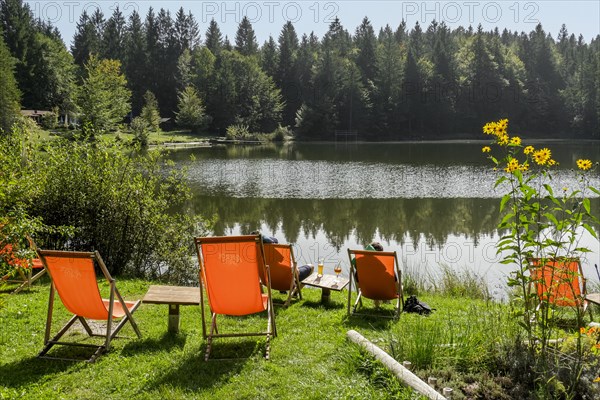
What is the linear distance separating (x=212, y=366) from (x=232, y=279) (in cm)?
93

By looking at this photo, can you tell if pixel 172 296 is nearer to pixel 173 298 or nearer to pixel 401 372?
pixel 173 298

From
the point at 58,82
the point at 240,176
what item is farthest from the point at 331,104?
the point at 240,176

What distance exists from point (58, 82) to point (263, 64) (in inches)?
1350

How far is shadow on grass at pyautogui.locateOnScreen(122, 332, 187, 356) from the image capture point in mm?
5516

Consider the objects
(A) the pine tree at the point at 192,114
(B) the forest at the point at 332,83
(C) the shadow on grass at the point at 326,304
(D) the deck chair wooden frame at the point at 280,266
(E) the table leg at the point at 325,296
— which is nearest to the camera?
(C) the shadow on grass at the point at 326,304

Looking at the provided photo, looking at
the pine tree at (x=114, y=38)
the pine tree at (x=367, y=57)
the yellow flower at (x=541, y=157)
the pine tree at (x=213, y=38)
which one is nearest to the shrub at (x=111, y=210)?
the yellow flower at (x=541, y=157)

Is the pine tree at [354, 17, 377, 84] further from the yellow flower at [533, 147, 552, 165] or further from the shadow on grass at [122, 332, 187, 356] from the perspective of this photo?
the yellow flower at [533, 147, 552, 165]

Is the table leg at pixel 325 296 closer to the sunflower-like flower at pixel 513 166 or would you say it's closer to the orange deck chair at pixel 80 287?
the orange deck chair at pixel 80 287

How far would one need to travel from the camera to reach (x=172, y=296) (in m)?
5.95

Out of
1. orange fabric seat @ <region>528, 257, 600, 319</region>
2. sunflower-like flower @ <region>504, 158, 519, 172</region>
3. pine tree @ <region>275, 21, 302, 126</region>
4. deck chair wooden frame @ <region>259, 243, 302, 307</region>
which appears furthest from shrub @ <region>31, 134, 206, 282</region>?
pine tree @ <region>275, 21, 302, 126</region>

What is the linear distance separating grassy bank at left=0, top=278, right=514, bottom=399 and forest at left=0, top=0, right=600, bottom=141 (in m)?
64.9

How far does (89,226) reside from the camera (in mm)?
10094

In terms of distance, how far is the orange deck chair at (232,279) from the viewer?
5477mm

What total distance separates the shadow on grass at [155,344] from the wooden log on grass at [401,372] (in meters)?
1.96
